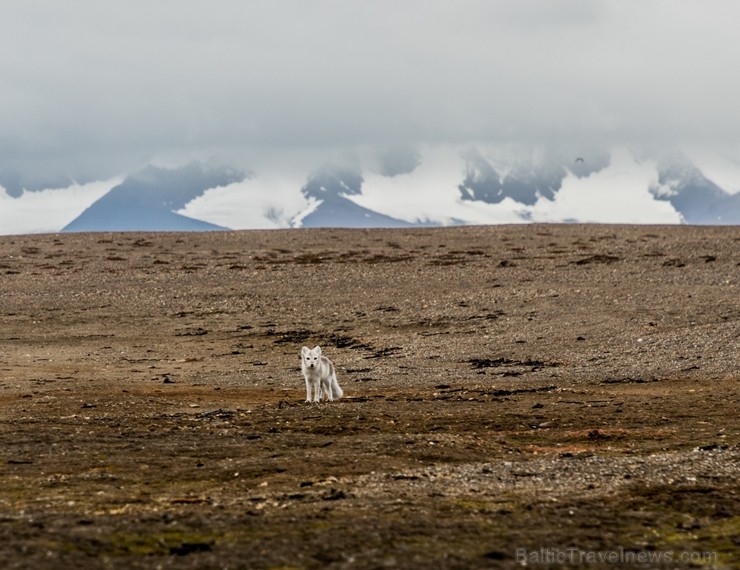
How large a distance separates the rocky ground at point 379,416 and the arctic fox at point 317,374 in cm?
81

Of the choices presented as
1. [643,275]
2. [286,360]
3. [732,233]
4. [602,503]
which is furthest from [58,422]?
[732,233]

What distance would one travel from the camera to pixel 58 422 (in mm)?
21656

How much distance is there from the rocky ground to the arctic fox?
0.81 meters

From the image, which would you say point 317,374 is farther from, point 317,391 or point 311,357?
point 311,357

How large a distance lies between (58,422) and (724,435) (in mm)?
13293

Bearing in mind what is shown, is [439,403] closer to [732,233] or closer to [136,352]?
[136,352]

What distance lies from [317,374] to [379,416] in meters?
3.81

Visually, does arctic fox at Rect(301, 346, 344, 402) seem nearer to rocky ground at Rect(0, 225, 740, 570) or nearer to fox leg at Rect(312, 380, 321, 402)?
fox leg at Rect(312, 380, 321, 402)

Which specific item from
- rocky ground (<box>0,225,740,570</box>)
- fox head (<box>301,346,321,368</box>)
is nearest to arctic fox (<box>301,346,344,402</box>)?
fox head (<box>301,346,321,368</box>)

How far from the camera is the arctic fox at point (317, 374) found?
26.0 meters

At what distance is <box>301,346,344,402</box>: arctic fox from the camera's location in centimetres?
2600

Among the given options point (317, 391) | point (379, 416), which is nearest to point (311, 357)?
point (317, 391)

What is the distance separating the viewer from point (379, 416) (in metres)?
23.0

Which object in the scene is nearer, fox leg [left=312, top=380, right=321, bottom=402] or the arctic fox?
the arctic fox
